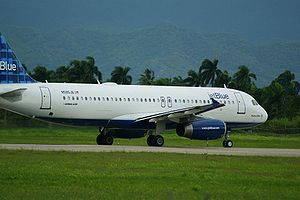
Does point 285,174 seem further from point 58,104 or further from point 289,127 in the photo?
point 289,127

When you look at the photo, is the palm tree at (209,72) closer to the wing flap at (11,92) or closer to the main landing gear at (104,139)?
the main landing gear at (104,139)

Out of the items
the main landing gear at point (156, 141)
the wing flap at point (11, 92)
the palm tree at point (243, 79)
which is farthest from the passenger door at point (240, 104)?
the palm tree at point (243, 79)

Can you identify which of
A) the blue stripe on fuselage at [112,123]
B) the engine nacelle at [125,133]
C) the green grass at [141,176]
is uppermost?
the blue stripe on fuselage at [112,123]

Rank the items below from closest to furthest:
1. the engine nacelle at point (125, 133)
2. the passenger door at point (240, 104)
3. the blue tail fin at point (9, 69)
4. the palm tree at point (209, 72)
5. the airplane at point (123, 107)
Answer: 1. the blue tail fin at point (9, 69)
2. the airplane at point (123, 107)
3. the engine nacelle at point (125, 133)
4. the passenger door at point (240, 104)
5. the palm tree at point (209, 72)

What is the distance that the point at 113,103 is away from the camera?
46.4 meters

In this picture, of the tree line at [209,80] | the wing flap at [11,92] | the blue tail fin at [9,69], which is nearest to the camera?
the wing flap at [11,92]

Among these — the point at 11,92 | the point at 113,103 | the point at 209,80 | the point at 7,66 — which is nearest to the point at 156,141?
the point at 113,103

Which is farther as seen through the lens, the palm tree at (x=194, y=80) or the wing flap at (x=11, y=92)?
the palm tree at (x=194, y=80)

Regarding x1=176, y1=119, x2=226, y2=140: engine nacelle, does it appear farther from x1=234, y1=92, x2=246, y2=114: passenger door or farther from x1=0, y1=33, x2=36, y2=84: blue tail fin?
x1=0, y1=33, x2=36, y2=84: blue tail fin

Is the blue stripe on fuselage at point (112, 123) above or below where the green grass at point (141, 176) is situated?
above

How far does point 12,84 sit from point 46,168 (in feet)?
56.6

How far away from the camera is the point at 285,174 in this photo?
2711 centimetres

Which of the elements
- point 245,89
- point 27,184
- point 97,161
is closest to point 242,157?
point 97,161

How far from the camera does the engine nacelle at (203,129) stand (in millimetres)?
45031
